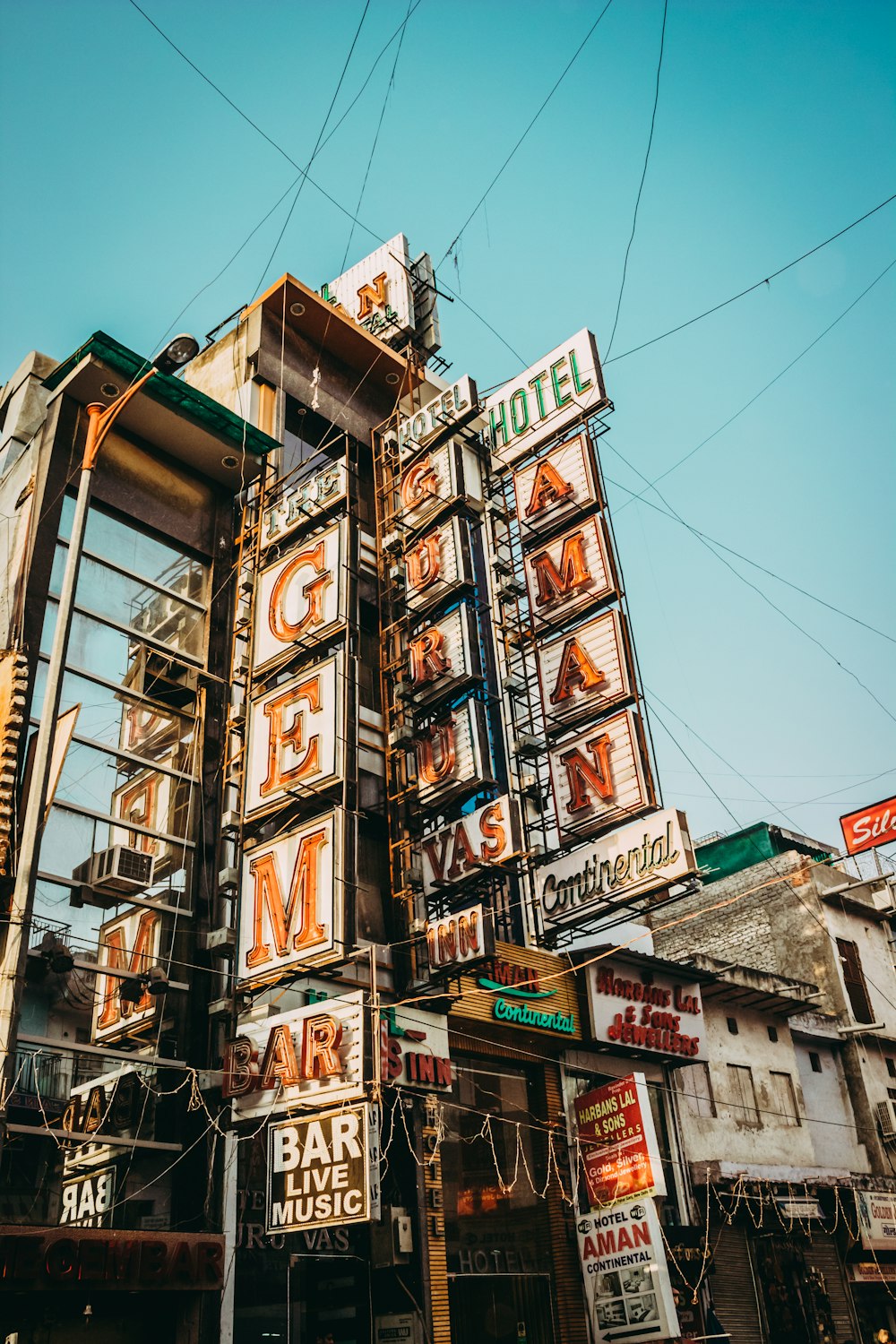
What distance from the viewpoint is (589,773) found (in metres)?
19.1

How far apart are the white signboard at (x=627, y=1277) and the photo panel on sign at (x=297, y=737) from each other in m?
10.2

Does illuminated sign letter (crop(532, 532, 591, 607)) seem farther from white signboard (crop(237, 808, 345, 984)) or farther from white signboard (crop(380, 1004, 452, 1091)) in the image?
white signboard (crop(380, 1004, 452, 1091))

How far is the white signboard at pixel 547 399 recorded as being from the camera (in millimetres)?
22766

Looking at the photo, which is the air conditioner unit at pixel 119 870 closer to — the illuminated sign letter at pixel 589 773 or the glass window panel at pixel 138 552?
the glass window panel at pixel 138 552

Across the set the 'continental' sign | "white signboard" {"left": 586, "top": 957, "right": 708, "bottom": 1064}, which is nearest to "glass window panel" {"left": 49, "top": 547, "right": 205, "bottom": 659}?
the 'continental' sign

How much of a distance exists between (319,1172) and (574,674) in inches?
382

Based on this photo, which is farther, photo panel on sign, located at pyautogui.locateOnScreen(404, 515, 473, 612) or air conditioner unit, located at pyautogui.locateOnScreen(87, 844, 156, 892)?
photo panel on sign, located at pyautogui.locateOnScreen(404, 515, 473, 612)

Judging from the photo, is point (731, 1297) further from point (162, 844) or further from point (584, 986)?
point (162, 844)

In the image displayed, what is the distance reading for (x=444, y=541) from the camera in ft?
74.3

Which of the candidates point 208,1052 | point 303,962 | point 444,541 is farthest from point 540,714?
point 208,1052

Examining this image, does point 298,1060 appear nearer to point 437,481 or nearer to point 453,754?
point 453,754

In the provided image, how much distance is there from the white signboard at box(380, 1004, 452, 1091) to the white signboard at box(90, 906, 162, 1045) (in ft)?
13.3

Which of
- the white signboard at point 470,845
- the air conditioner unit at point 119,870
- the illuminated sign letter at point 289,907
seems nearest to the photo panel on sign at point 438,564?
the white signboard at point 470,845

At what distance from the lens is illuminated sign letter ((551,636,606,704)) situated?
19.8m
